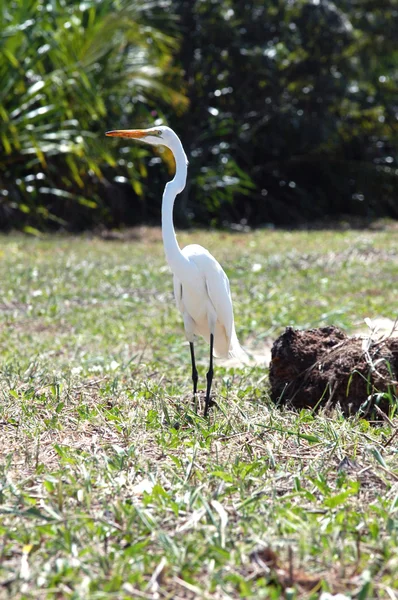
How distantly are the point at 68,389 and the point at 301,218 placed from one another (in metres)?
11.8

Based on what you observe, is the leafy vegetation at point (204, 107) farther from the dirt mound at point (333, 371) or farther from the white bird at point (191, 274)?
the dirt mound at point (333, 371)

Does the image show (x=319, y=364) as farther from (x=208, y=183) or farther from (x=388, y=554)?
(x=208, y=183)

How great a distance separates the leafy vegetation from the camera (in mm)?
11312

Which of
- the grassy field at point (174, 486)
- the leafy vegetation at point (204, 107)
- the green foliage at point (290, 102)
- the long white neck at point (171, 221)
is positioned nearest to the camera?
the grassy field at point (174, 486)

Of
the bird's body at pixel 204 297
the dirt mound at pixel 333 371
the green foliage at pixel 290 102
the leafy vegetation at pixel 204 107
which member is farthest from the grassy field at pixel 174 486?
the green foliage at pixel 290 102

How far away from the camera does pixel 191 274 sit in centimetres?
397

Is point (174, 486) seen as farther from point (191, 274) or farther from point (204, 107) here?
point (204, 107)

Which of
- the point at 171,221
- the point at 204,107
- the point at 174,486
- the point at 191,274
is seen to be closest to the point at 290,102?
the point at 204,107

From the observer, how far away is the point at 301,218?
1522 cm

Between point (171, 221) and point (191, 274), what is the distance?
319mm

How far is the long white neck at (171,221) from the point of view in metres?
3.77

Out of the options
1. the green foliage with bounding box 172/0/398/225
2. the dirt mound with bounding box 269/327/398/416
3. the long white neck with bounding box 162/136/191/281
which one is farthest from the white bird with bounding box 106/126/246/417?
the green foliage with bounding box 172/0/398/225

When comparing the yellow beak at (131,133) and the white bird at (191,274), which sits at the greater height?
the yellow beak at (131,133)

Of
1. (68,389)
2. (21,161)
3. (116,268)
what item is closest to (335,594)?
(68,389)
